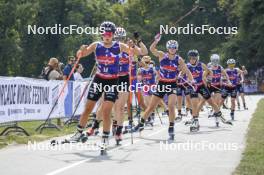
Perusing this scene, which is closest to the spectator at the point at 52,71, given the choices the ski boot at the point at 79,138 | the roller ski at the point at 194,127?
the roller ski at the point at 194,127

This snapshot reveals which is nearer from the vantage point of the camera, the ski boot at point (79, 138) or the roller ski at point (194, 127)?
the ski boot at point (79, 138)

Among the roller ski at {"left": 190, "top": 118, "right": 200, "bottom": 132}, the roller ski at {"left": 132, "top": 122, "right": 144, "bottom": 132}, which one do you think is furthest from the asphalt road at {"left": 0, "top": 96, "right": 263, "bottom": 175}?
the roller ski at {"left": 190, "top": 118, "right": 200, "bottom": 132}

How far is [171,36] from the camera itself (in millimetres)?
75000

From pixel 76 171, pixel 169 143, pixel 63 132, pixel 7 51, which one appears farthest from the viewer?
pixel 7 51

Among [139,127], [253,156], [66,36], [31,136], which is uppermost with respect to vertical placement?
[66,36]

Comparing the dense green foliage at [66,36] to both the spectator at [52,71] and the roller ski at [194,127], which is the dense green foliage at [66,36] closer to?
the spectator at [52,71]

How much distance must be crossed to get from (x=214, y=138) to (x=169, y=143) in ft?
5.52

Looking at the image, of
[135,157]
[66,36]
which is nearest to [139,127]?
[135,157]

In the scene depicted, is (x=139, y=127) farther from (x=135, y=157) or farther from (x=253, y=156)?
(x=253, y=156)

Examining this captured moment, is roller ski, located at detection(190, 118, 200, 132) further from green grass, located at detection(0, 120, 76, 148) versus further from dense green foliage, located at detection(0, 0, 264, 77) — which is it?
dense green foliage, located at detection(0, 0, 264, 77)

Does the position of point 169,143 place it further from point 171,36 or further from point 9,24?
point 171,36

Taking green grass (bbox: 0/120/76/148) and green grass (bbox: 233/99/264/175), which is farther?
green grass (bbox: 0/120/76/148)

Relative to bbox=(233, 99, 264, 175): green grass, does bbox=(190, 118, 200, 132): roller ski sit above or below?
above

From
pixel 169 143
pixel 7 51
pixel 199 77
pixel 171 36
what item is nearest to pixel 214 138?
pixel 169 143
